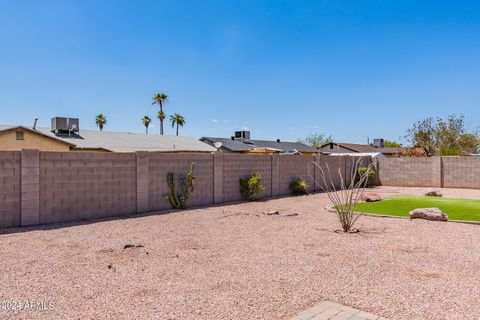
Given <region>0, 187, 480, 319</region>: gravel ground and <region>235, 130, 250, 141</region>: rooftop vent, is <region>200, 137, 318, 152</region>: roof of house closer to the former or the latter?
<region>235, 130, 250, 141</region>: rooftop vent

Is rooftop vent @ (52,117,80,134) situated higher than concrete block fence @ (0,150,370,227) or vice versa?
rooftop vent @ (52,117,80,134)

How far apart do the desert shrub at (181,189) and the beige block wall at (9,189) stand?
4920 millimetres

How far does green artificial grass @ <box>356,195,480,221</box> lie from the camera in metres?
11.8

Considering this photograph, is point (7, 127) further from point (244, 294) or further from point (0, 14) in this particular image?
point (244, 294)

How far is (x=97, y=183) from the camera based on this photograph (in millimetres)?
11094

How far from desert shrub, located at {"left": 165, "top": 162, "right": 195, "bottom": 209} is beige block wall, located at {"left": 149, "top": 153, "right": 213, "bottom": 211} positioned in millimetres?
133

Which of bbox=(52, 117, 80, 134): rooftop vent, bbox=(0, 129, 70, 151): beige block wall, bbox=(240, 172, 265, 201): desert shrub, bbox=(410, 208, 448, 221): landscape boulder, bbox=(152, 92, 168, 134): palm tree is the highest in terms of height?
bbox=(152, 92, 168, 134): palm tree

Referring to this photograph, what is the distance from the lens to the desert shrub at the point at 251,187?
1594cm

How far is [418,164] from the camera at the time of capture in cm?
2430

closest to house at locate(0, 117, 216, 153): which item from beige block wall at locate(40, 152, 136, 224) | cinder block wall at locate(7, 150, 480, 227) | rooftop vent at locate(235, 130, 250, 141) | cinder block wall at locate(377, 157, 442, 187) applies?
rooftop vent at locate(235, 130, 250, 141)

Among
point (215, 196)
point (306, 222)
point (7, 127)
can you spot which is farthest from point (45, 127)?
point (306, 222)

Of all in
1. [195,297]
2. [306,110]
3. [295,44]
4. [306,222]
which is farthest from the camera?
[306,110]

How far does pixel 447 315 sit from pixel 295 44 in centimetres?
1796

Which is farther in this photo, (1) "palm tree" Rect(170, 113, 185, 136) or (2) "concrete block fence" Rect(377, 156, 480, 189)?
(1) "palm tree" Rect(170, 113, 185, 136)
